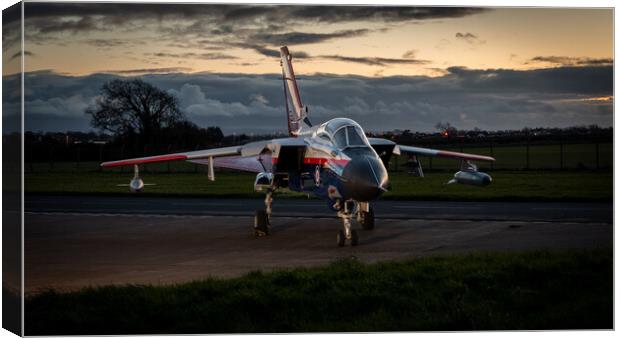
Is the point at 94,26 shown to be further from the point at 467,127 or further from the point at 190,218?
the point at 190,218

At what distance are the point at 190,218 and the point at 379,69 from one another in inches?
471

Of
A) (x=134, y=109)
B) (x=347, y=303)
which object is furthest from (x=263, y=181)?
(x=347, y=303)

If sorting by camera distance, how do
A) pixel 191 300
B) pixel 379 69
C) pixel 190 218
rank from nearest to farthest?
pixel 191 300
pixel 379 69
pixel 190 218

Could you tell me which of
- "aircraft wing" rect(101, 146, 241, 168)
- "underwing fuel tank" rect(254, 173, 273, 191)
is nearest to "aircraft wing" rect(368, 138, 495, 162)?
"underwing fuel tank" rect(254, 173, 273, 191)

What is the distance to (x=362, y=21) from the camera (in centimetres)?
1798

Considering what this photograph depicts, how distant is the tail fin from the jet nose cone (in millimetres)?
8076

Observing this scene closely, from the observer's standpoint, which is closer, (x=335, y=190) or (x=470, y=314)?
(x=470, y=314)

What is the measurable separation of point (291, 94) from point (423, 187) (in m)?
12.5

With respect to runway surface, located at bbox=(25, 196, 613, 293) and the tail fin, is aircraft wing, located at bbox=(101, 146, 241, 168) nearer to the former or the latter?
runway surface, located at bbox=(25, 196, 613, 293)

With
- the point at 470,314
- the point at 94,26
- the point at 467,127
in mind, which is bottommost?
the point at 470,314

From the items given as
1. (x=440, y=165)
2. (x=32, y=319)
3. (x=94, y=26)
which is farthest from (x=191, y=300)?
(x=440, y=165)

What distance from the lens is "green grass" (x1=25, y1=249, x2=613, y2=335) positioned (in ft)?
48.8

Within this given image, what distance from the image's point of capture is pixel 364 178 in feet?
73.3

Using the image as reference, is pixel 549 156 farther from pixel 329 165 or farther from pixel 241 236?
pixel 329 165
